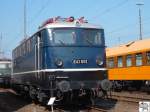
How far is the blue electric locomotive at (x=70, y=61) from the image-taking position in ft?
54.0

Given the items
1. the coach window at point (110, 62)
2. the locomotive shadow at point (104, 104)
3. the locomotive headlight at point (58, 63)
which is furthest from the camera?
the coach window at point (110, 62)

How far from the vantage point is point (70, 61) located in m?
16.6

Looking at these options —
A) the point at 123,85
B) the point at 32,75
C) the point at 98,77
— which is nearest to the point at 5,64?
the point at 123,85

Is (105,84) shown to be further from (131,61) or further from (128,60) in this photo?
(128,60)

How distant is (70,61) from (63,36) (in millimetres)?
1014

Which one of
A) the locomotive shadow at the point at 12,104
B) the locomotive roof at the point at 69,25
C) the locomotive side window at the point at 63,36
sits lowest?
the locomotive shadow at the point at 12,104

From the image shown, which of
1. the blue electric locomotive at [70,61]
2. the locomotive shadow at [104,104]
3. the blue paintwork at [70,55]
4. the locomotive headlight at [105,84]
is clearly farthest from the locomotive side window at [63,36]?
the locomotive shadow at [104,104]

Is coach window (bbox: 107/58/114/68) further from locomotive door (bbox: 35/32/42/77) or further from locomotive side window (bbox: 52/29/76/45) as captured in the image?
locomotive side window (bbox: 52/29/76/45)

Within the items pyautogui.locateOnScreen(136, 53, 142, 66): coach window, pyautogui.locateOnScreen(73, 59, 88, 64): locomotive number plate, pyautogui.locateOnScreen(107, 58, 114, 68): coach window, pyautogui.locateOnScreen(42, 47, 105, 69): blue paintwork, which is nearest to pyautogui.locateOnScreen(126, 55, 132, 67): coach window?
pyautogui.locateOnScreen(136, 53, 142, 66): coach window

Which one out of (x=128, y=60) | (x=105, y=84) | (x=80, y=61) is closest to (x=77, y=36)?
(x=80, y=61)

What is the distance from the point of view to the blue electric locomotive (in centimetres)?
1645

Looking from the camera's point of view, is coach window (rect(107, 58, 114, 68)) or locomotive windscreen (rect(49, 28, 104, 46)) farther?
coach window (rect(107, 58, 114, 68))

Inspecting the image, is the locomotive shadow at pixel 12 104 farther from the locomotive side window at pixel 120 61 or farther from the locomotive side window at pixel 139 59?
the locomotive side window at pixel 120 61

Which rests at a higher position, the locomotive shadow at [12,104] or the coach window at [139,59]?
the coach window at [139,59]
